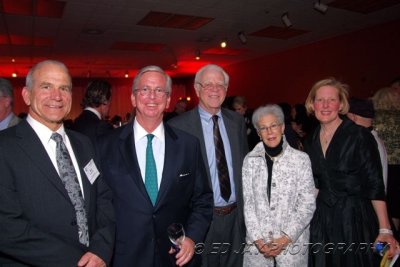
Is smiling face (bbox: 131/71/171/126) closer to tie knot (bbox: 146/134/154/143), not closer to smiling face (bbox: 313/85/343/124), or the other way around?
tie knot (bbox: 146/134/154/143)

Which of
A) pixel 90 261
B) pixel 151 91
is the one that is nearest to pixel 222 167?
pixel 151 91

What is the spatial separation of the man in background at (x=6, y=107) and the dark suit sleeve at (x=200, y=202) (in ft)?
7.24

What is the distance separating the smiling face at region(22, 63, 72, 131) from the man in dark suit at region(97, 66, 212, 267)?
16.8 inches

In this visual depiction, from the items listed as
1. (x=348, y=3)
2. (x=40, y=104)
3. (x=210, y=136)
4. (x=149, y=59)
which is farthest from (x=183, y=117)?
(x=149, y=59)

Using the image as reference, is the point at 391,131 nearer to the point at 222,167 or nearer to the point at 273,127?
the point at 273,127

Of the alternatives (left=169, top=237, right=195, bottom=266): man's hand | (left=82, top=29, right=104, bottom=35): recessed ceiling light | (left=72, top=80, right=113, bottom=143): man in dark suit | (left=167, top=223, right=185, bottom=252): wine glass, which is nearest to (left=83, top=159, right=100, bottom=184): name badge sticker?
(left=167, top=223, right=185, bottom=252): wine glass

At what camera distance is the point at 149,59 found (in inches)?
461

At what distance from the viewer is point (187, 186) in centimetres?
206

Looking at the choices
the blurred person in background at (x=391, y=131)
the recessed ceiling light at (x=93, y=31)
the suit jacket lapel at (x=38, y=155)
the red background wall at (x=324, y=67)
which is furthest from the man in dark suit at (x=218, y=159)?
the red background wall at (x=324, y=67)

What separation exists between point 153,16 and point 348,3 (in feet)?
13.4

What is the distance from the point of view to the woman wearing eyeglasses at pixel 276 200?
2219 mm

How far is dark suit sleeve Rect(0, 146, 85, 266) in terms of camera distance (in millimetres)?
1428

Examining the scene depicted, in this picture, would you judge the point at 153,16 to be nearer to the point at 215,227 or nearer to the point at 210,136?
the point at 210,136

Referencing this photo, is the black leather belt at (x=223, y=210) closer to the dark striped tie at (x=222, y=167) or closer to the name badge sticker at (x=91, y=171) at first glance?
the dark striped tie at (x=222, y=167)
